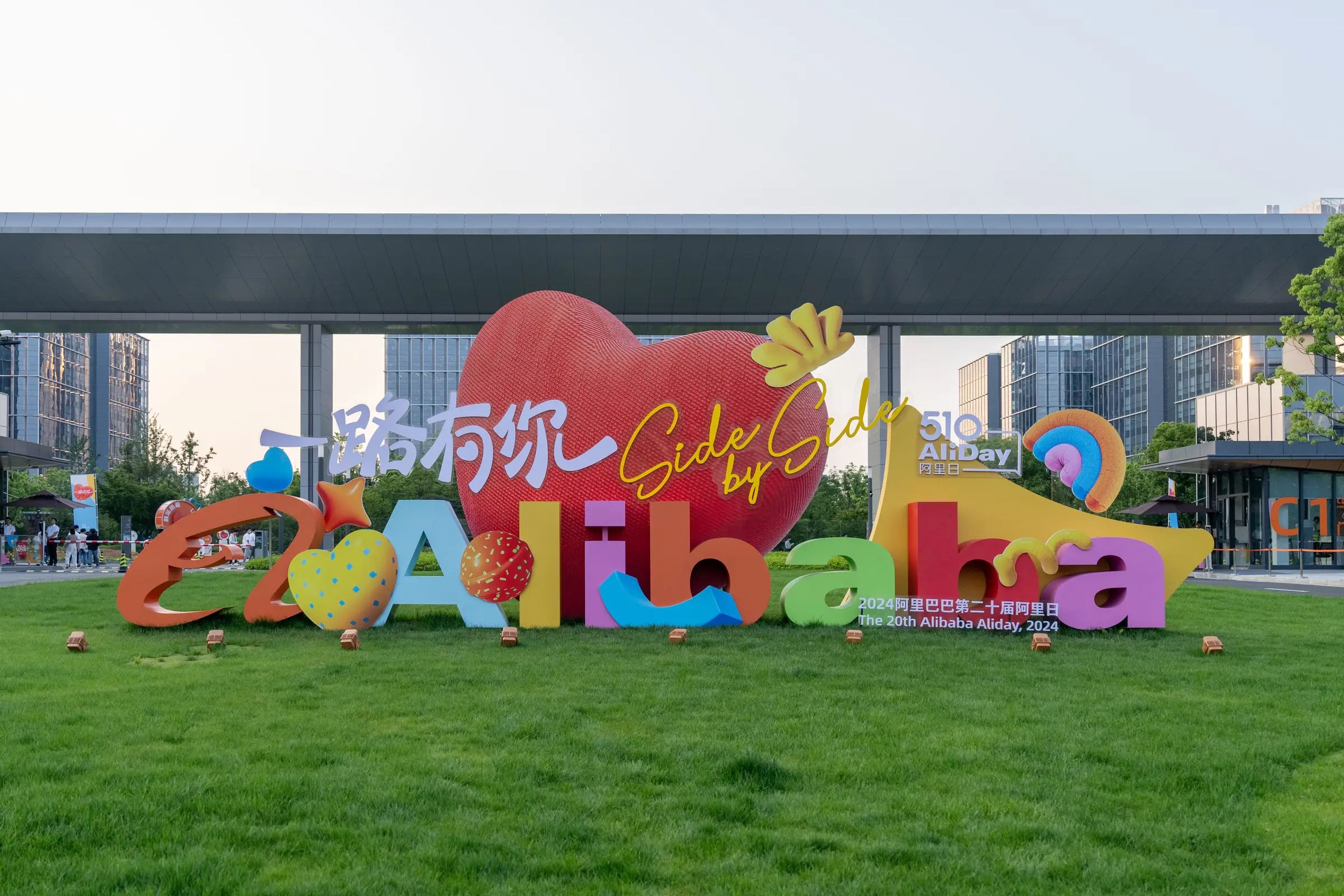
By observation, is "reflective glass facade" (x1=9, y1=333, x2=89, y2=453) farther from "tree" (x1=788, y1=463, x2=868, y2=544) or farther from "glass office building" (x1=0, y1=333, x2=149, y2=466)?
"tree" (x1=788, y1=463, x2=868, y2=544)

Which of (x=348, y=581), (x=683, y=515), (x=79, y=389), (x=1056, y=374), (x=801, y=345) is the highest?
(x=1056, y=374)

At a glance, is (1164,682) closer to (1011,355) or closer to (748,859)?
(748,859)

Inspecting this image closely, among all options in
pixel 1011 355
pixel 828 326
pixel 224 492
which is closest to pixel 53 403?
pixel 224 492

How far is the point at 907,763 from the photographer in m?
7.31

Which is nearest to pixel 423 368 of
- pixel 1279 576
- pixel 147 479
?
pixel 147 479

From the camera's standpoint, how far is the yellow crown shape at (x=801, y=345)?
14.6m

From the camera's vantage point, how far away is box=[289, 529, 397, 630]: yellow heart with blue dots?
14.8m

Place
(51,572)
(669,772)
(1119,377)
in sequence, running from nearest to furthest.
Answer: (669,772) < (51,572) < (1119,377)

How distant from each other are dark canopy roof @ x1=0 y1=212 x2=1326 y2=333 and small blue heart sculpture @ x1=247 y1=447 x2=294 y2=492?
31.0 ft

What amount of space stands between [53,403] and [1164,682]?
4524 inches

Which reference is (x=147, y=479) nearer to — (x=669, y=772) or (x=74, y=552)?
(x=74, y=552)

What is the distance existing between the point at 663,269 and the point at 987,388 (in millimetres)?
110758

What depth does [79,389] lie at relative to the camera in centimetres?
11094

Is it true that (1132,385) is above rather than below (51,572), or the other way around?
above
